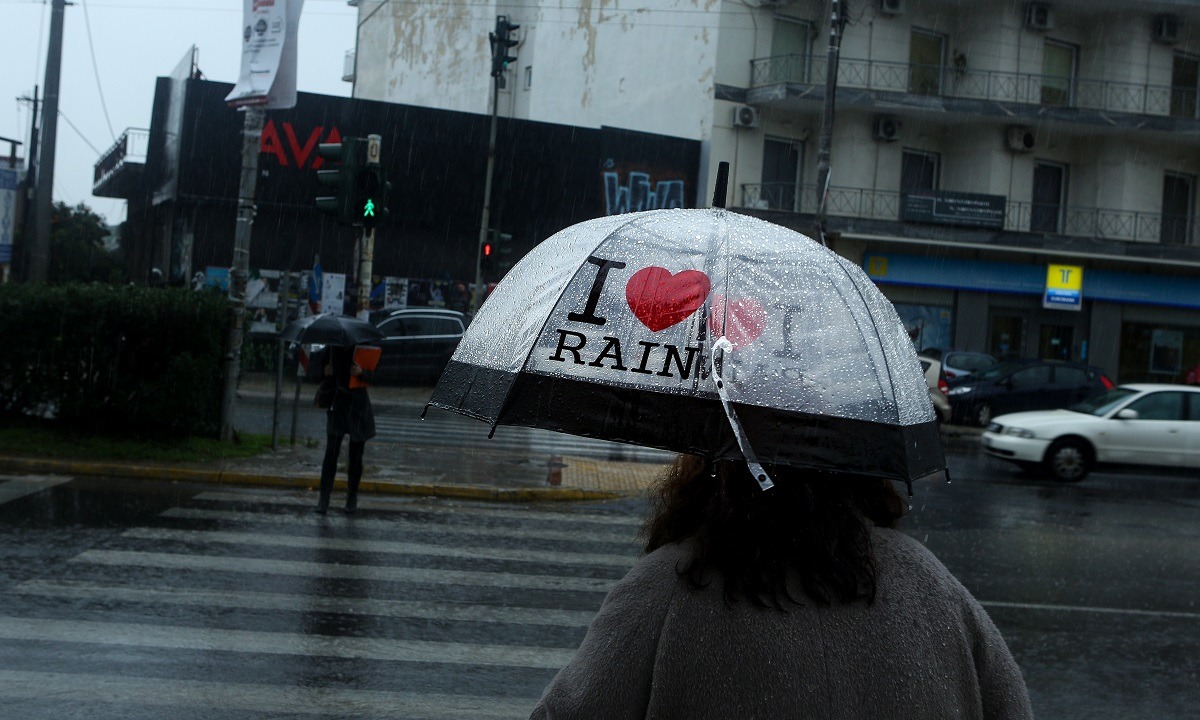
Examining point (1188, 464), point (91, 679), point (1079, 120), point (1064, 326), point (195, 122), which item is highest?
point (1079, 120)

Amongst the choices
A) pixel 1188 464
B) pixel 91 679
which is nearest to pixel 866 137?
pixel 1188 464

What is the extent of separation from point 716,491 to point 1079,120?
30946 mm

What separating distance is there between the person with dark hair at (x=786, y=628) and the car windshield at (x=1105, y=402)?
1613 centimetres

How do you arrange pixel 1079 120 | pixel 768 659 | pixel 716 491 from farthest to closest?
pixel 1079 120, pixel 716 491, pixel 768 659

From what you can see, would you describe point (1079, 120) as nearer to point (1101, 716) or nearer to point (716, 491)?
point (1101, 716)

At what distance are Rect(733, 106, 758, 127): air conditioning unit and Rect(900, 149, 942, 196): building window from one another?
165 inches

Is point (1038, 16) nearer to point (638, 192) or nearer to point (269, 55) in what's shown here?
point (638, 192)

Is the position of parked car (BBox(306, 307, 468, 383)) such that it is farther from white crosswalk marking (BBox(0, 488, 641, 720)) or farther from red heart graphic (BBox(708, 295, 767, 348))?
red heart graphic (BBox(708, 295, 767, 348))

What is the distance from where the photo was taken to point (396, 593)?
25.4 ft

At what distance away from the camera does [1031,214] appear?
31.1 meters

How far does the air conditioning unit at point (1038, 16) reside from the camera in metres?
30.3

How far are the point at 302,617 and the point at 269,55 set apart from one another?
26.9 ft

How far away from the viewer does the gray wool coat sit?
1.84 metres

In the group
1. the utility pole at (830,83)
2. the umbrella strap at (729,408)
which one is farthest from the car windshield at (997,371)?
the umbrella strap at (729,408)
